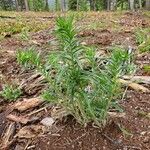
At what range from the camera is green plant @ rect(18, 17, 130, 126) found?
375 centimetres

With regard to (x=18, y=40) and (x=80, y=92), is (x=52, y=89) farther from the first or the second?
(x=18, y=40)

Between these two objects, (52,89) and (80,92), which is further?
(52,89)

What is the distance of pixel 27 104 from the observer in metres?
5.19

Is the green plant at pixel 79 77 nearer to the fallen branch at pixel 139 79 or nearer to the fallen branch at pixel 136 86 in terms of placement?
the fallen branch at pixel 136 86

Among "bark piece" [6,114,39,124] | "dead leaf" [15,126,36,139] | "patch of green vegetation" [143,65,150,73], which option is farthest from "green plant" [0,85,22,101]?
"patch of green vegetation" [143,65,150,73]

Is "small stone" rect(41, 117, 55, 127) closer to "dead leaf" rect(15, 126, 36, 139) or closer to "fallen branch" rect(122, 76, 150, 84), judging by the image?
"dead leaf" rect(15, 126, 36, 139)

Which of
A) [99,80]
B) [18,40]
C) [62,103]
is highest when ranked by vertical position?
[99,80]

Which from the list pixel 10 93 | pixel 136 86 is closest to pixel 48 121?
pixel 10 93

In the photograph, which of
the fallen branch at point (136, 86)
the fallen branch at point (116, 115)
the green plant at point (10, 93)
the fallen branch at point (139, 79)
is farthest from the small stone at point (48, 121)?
the fallen branch at point (139, 79)

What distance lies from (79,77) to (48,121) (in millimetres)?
1048

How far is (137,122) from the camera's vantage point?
14.9 feet

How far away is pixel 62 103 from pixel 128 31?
6.37 m

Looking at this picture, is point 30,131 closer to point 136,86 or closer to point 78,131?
point 78,131

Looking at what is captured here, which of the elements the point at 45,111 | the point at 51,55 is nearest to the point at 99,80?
the point at 51,55
